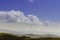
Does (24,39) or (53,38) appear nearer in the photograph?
(24,39)

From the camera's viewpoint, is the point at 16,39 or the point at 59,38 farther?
the point at 59,38

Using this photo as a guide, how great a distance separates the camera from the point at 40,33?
51.5 metres

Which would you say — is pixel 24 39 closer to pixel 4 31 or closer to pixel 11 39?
pixel 11 39

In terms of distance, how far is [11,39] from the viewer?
39938 mm

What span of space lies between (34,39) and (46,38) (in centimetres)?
453

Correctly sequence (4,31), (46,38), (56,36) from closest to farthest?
(46,38), (56,36), (4,31)

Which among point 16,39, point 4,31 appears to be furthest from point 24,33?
point 16,39

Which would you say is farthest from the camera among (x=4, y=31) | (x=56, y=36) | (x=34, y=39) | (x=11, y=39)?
(x=4, y=31)

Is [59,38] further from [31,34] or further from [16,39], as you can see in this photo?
[16,39]

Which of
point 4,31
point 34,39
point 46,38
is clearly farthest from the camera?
point 4,31

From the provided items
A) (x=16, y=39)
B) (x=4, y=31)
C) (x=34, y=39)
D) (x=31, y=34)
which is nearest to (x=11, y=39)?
(x=16, y=39)

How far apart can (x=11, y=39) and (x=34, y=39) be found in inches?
257

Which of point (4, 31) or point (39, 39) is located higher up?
point (4, 31)

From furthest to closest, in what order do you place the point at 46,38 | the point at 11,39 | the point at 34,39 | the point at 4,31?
1. the point at 4,31
2. the point at 46,38
3. the point at 34,39
4. the point at 11,39
